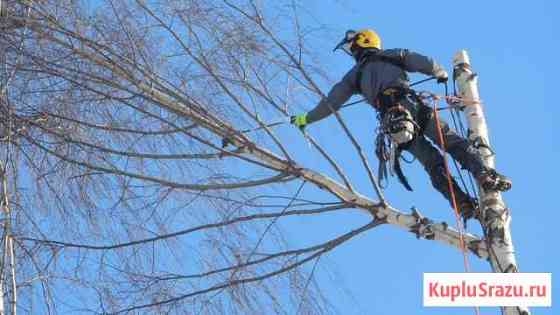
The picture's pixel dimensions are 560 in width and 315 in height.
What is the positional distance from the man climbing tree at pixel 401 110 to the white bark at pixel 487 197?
2.4 inches

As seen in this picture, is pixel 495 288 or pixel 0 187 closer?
pixel 495 288

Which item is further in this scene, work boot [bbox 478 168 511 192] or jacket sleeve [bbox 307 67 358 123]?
jacket sleeve [bbox 307 67 358 123]

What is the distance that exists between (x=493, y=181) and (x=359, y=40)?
183 cm

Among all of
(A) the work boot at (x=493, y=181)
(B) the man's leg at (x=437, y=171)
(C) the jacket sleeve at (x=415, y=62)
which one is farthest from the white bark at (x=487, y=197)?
(C) the jacket sleeve at (x=415, y=62)

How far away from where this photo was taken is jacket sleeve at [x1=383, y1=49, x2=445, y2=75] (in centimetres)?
671

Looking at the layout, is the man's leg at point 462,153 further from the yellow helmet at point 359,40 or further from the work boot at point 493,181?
the yellow helmet at point 359,40

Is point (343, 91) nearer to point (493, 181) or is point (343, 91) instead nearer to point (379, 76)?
point (379, 76)

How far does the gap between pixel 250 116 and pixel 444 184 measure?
1.16 meters

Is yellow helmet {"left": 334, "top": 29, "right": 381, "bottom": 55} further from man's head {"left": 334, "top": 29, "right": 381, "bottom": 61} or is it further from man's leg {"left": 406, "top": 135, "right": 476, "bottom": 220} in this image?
man's leg {"left": 406, "top": 135, "right": 476, "bottom": 220}

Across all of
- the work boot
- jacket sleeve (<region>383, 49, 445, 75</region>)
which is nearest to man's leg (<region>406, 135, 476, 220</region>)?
the work boot

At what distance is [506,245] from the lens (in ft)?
17.3

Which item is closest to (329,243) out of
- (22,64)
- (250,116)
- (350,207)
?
(350,207)

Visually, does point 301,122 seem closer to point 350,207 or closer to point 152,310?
point 350,207

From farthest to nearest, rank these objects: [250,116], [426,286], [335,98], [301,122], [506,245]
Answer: [335,98]
[301,122]
[250,116]
[506,245]
[426,286]
